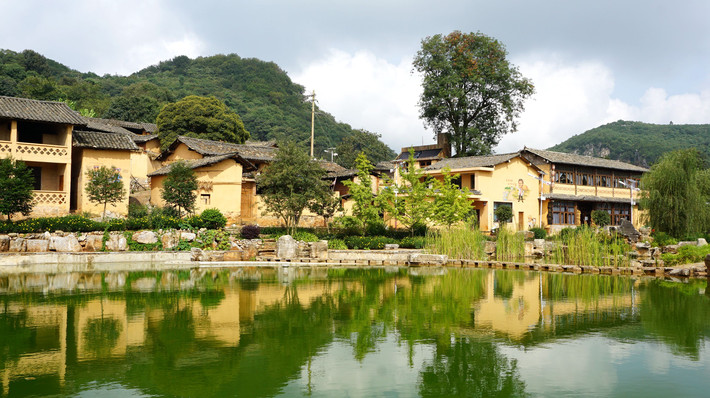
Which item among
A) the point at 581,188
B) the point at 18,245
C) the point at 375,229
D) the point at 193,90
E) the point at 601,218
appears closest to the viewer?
the point at 18,245

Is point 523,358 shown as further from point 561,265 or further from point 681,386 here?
point 561,265

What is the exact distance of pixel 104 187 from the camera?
79.8ft

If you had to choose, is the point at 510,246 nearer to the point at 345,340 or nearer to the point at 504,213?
the point at 504,213

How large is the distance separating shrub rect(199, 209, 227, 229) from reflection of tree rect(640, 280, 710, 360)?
1692 centimetres

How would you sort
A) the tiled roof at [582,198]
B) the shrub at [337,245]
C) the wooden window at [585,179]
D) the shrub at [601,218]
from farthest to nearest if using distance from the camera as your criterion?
the wooden window at [585,179] → the tiled roof at [582,198] → the shrub at [601,218] → the shrub at [337,245]

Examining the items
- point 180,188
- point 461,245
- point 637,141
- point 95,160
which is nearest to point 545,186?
point 461,245

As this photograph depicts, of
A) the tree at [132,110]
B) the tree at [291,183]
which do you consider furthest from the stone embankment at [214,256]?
the tree at [132,110]

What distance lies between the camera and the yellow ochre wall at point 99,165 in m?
27.0

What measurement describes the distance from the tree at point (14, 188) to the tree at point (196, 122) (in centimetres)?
1969

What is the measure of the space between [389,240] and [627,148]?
163 feet

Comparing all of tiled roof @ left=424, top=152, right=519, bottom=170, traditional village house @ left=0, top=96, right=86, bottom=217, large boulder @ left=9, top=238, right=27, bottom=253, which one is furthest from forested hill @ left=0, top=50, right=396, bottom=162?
large boulder @ left=9, top=238, right=27, bottom=253

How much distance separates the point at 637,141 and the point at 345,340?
66.5 m

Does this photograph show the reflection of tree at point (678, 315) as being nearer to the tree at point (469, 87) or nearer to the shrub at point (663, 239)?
the shrub at point (663, 239)

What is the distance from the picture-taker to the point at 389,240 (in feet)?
84.3
